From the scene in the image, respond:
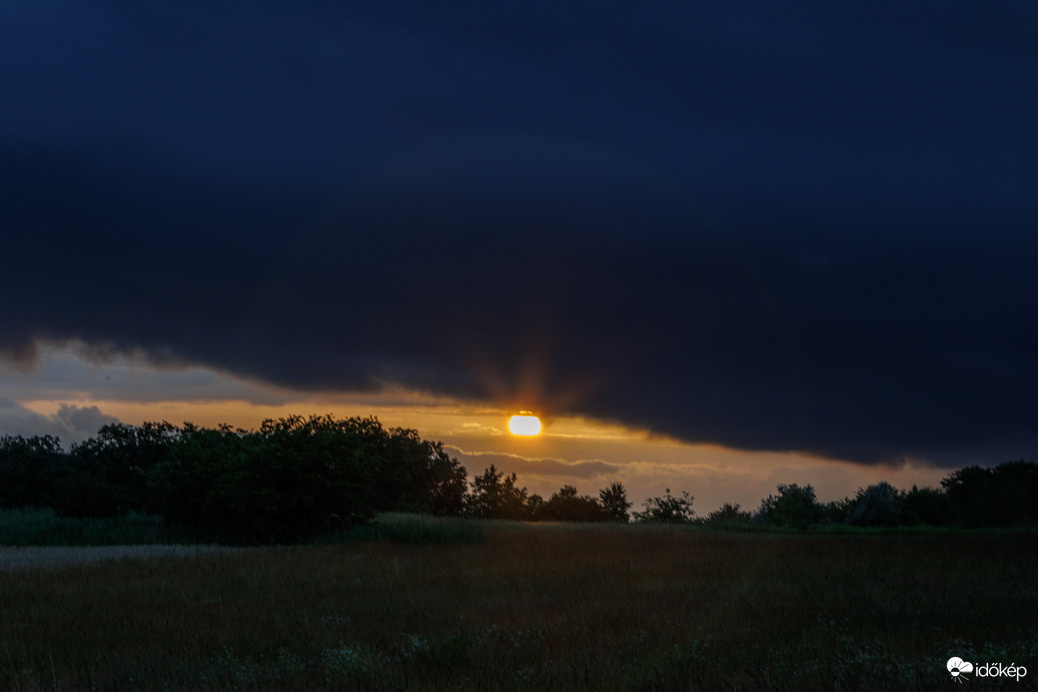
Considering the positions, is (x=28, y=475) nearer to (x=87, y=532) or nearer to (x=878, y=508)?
(x=87, y=532)

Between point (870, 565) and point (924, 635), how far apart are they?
8.27 metres

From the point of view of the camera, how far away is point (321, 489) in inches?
1049

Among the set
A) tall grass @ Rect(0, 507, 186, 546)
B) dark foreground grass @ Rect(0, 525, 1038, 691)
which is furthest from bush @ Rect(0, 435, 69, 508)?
dark foreground grass @ Rect(0, 525, 1038, 691)

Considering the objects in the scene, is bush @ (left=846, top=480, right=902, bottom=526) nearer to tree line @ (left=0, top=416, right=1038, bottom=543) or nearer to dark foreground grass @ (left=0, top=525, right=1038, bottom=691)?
tree line @ (left=0, top=416, right=1038, bottom=543)

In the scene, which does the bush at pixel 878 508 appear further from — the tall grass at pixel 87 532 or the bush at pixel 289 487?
the tall grass at pixel 87 532

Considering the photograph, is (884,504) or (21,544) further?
(884,504)

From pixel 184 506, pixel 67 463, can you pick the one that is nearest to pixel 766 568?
pixel 184 506

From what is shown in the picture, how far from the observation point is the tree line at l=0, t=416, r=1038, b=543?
26500 millimetres

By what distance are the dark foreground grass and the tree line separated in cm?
772

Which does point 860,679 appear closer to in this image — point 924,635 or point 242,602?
point 924,635

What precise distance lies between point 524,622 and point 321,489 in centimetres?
1804

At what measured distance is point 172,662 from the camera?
795 cm

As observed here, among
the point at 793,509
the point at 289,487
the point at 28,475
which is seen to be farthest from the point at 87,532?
the point at 793,509

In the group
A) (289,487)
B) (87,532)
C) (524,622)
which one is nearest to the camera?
(524,622)
